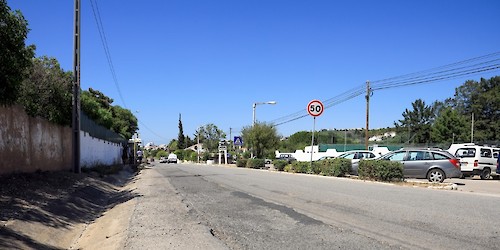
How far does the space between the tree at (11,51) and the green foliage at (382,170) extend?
1337cm

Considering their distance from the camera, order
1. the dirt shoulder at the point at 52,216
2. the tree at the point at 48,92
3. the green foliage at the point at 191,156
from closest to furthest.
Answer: the dirt shoulder at the point at 52,216, the tree at the point at 48,92, the green foliage at the point at 191,156

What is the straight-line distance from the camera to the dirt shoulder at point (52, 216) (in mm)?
7498

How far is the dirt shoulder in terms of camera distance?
295 inches

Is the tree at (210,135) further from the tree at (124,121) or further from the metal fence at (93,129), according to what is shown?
the metal fence at (93,129)

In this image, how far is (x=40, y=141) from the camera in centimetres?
1625

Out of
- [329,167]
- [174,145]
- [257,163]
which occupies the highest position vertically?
[329,167]

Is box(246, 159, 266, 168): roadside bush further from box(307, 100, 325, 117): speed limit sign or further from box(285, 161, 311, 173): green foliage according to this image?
box(307, 100, 325, 117): speed limit sign

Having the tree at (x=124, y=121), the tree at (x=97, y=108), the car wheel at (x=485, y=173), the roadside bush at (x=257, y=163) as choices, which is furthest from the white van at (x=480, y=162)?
the tree at (x=124, y=121)

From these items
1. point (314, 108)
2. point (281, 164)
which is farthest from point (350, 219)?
point (281, 164)

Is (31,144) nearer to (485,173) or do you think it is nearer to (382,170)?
(382,170)

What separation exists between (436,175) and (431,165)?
472 millimetres

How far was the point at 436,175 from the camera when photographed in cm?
1880

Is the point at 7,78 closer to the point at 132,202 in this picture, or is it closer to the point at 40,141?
the point at 132,202

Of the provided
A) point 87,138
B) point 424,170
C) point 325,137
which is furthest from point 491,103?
point 87,138
